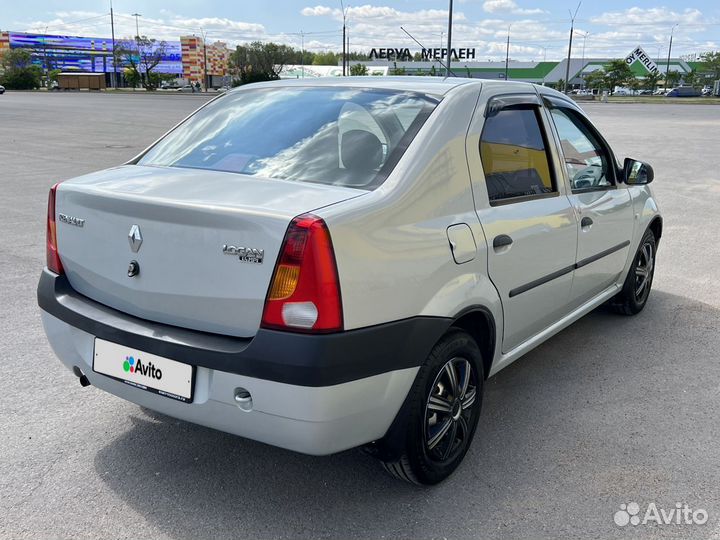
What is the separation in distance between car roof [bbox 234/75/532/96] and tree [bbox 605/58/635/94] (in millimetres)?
96122

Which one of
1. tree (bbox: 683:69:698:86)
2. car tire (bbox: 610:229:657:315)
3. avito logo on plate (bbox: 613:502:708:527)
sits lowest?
avito logo on plate (bbox: 613:502:708:527)

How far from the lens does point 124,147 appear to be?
16344 mm

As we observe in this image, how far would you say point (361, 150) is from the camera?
9.32 feet

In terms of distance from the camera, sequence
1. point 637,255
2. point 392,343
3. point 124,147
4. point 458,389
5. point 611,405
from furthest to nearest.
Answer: point 124,147, point 637,255, point 611,405, point 458,389, point 392,343

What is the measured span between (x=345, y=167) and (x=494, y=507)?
4.87 ft

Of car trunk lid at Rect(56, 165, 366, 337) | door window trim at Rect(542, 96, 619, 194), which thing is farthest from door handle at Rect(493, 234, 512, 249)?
door window trim at Rect(542, 96, 619, 194)

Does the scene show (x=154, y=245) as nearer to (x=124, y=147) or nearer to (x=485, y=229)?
(x=485, y=229)

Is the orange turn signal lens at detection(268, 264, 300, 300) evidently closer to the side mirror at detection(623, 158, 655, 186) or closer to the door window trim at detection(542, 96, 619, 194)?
the door window trim at detection(542, 96, 619, 194)

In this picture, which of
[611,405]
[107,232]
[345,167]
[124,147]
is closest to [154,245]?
[107,232]

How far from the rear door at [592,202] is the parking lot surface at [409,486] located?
0.54m

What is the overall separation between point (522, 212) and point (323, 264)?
4.45 feet

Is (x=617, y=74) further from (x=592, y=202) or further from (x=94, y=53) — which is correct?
(x=592, y=202)

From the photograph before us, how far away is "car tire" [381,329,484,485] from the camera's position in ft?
8.64

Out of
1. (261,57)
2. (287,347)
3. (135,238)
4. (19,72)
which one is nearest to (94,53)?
(19,72)
